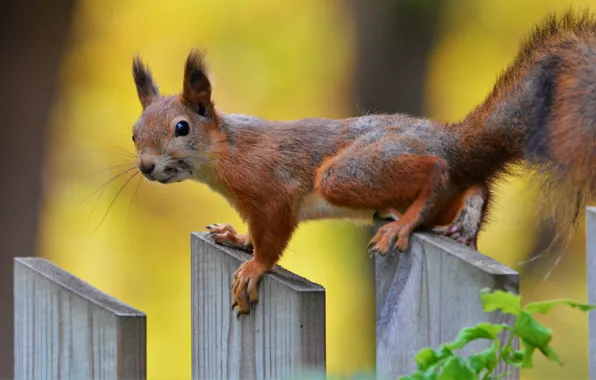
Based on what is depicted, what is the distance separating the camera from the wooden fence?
3.87 feet

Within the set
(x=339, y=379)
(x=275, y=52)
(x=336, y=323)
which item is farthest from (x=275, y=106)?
(x=339, y=379)

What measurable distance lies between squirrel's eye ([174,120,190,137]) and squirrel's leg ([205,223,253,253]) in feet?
0.52

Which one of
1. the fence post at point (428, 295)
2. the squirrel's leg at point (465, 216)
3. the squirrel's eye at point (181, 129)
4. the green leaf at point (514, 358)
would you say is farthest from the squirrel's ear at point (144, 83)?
the green leaf at point (514, 358)

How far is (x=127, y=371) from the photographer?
1.32 metres

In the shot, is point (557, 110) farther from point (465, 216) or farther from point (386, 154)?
point (386, 154)

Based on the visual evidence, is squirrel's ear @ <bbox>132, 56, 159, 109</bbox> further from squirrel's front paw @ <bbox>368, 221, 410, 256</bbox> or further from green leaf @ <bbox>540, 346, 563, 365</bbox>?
green leaf @ <bbox>540, 346, 563, 365</bbox>

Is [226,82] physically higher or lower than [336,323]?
higher

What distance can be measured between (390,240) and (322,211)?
471 mm

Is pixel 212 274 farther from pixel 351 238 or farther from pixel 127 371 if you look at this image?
pixel 351 238

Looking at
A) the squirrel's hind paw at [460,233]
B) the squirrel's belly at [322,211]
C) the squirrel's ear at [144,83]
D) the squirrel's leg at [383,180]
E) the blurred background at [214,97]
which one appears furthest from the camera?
the blurred background at [214,97]

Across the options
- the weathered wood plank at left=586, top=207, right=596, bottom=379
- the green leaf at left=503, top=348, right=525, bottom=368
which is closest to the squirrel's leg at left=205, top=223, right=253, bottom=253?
the weathered wood plank at left=586, top=207, right=596, bottom=379

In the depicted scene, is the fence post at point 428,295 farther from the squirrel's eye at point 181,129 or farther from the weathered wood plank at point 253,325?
the squirrel's eye at point 181,129

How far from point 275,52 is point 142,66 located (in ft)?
5.52

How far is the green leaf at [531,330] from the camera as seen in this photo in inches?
37.9
